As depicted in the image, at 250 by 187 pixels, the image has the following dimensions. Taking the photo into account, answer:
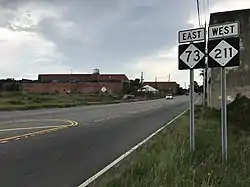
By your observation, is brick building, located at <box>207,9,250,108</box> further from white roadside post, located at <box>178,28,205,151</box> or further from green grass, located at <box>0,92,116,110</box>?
white roadside post, located at <box>178,28,205,151</box>

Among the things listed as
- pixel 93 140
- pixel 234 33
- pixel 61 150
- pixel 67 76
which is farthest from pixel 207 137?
pixel 67 76

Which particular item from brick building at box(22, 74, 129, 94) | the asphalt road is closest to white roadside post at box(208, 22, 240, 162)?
the asphalt road

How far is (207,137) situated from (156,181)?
8.76m

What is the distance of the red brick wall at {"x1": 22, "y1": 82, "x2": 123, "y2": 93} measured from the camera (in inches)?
5391

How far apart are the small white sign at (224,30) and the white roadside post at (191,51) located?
2.18 feet

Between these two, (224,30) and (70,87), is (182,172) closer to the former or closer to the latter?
(224,30)

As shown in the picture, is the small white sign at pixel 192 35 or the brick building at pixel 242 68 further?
the brick building at pixel 242 68

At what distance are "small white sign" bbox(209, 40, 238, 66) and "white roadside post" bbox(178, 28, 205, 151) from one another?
0.75m

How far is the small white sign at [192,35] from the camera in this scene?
1112cm

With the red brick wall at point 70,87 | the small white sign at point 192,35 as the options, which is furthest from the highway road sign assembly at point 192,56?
the red brick wall at point 70,87

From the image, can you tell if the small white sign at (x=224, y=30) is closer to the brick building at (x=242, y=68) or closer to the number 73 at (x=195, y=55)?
the number 73 at (x=195, y=55)

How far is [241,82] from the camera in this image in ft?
110

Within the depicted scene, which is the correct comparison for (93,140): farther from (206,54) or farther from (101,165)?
(206,54)

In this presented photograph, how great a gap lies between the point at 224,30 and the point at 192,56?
1.29m
